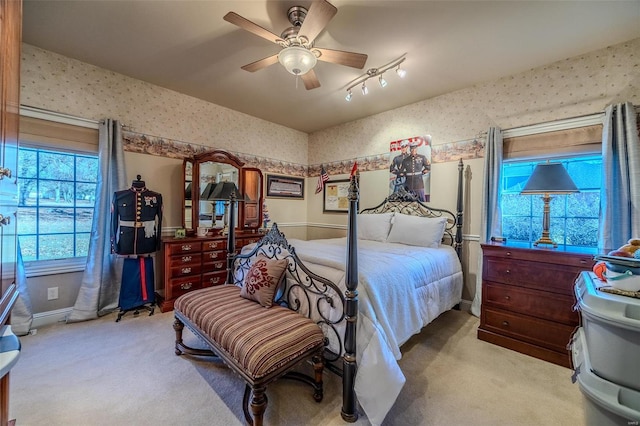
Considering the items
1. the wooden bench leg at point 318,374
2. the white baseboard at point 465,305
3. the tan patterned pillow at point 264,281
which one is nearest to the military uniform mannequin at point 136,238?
the tan patterned pillow at point 264,281

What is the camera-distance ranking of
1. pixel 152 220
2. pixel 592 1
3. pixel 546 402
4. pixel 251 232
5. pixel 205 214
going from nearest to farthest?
pixel 546 402 → pixel 592 1 → pixel 152 220 → pixel 205 214 → pixel 251 232

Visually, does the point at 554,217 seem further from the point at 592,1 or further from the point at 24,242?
the point at 24,242

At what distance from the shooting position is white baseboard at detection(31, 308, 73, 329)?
103 inches

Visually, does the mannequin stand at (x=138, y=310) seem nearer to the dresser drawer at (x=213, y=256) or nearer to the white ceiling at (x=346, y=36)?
the dresser drawer at (x=213, y=256)

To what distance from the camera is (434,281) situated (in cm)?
248

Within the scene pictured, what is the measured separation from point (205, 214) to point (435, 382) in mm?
3287

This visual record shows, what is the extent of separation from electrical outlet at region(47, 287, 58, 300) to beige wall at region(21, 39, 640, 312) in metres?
0.12

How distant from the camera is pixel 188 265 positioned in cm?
319

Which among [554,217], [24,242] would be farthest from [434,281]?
[24,242]

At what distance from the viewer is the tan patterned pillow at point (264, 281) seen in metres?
1.87

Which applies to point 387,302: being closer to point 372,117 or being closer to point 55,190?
point 372,117

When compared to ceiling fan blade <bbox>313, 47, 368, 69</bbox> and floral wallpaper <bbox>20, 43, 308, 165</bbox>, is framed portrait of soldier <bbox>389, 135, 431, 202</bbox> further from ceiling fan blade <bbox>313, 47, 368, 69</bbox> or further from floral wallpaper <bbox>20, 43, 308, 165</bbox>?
floral wallpaper <bbox>20, 43, 308, 165</bbox>

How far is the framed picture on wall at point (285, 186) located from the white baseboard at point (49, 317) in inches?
118

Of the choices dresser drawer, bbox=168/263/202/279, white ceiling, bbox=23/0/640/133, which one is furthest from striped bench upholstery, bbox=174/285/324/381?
white ceiling, bbox=23/0/640/133
